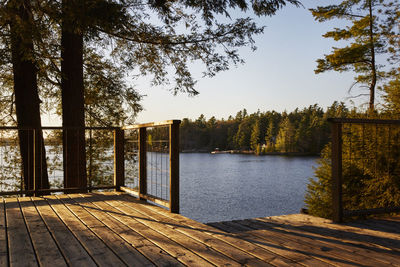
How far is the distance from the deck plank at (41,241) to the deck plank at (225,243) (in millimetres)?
1064

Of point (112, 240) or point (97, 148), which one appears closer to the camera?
point (112, 240)

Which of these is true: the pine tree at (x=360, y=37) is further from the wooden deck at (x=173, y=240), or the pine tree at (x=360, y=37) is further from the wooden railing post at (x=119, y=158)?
the wooden deck at (x=173, y=240)

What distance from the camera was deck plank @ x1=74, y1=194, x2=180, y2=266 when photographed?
2.35 m

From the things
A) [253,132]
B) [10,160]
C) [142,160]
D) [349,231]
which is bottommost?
[349,231]

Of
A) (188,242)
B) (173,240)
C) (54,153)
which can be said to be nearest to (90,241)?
(173,240)

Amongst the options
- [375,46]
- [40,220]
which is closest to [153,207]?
[40,220]

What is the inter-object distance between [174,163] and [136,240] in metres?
1.17

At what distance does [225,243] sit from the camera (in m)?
2.77

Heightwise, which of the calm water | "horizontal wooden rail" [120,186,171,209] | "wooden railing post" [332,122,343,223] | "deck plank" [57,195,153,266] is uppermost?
"wooden railing post" [332,122,343,223]

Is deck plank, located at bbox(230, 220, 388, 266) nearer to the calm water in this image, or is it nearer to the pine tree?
the calm water

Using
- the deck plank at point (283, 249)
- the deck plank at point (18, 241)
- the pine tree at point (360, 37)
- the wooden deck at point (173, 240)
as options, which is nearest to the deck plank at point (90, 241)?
the wooden deck at point (173, 240)

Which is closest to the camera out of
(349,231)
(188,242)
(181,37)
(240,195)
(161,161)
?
(188,242)

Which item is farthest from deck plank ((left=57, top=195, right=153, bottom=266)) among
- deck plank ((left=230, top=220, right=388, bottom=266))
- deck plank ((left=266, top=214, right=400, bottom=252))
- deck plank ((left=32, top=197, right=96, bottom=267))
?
deck plank ((left=266, top=214, right=400, bottom=252))

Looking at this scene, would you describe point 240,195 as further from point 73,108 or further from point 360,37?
point 73,108
